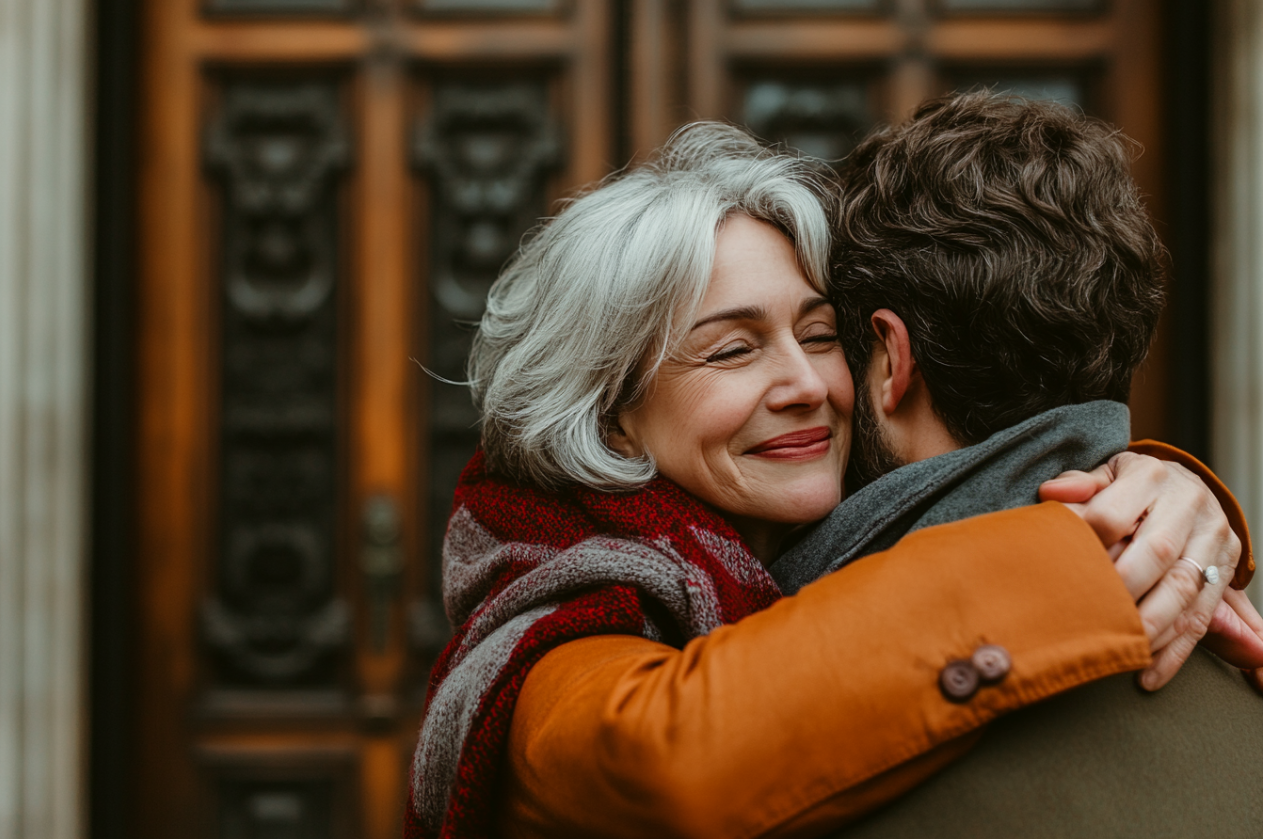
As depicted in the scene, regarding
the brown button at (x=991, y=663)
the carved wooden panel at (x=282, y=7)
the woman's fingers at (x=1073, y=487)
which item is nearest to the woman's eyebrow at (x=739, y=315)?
the woman's fingers at (x=1073, y=487)

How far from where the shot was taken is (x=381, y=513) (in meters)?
2.26

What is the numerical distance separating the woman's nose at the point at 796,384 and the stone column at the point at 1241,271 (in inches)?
58.3

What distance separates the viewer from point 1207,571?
33.9 inches

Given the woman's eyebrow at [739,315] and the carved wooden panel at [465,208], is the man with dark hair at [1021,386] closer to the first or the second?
the woman's eyebrow at [739,315]

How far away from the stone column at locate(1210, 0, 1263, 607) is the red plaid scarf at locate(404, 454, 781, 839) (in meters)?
1.57

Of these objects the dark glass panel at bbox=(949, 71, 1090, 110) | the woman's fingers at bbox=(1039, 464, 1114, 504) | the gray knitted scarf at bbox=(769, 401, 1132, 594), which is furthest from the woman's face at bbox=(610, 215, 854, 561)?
Result: the dark glass panel at bbox=(949, 71, 1090, 110)

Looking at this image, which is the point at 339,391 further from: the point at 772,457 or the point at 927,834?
the point at 927,834

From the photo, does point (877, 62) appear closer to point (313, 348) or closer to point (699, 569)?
point (313, 348)

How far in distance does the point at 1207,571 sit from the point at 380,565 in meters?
1.74

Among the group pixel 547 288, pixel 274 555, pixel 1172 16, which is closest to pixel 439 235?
pixel 274 555

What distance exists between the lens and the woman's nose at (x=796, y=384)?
1.03 meters

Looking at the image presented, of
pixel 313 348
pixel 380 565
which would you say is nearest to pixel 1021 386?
pixel 380 565

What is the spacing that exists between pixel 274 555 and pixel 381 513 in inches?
10.3

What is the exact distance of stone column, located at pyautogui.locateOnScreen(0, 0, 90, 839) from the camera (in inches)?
81.4
